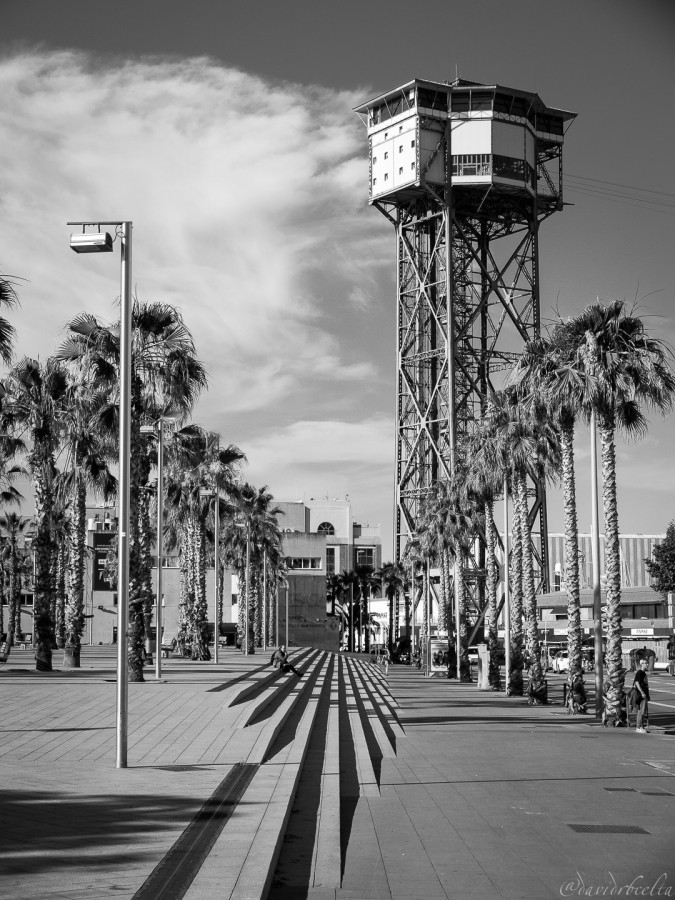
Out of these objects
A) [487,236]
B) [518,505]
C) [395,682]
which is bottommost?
[395,682]

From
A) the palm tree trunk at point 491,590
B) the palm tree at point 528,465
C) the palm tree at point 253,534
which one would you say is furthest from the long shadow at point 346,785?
the palm tree at point 253,534

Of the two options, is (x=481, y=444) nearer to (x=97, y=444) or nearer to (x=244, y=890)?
(x=97, y=444)

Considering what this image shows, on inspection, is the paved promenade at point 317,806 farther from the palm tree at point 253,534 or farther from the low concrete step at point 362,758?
the palm tree at point 253,534

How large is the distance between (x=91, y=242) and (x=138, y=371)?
688 inches

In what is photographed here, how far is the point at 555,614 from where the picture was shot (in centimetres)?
9169

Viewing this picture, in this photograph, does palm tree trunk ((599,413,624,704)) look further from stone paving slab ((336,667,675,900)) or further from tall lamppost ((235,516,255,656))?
tall lamppost ((235,516,255,656))

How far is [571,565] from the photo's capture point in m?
30.0

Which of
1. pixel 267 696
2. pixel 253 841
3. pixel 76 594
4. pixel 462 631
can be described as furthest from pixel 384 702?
pixel 253 841

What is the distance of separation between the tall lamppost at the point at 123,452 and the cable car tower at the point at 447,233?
72263mm

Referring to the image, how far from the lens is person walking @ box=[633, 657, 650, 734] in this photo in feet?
75.7

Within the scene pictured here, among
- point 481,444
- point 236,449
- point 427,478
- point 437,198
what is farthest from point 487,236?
point 481,444

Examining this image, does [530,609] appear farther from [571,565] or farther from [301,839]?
[301,839]

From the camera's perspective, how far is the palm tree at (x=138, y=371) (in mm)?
30953

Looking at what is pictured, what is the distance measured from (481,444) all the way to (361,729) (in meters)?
21.5
